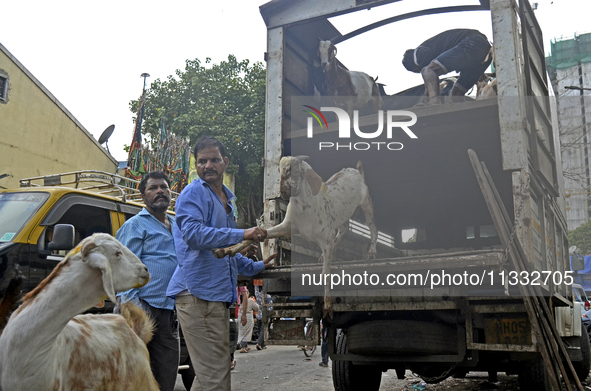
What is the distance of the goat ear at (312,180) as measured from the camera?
15.5ft

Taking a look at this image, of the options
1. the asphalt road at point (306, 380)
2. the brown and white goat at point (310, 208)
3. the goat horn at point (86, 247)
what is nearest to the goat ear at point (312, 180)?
the brown and white goat at point (310, 208)

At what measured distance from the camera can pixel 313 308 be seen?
15.2ft

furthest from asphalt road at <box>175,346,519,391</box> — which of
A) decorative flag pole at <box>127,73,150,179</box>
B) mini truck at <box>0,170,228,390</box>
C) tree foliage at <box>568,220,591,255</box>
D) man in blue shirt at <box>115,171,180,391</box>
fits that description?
tree foliage at <box>568,220,591,255</box>

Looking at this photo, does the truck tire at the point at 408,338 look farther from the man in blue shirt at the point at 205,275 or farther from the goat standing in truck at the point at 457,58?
the goat standing in truck at the point at 457,58

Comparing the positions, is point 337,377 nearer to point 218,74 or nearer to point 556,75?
point 218,74

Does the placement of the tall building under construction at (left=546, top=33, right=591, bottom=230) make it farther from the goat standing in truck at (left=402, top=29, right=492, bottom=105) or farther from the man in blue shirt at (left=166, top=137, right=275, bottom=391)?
the man in blue shirt at (left=166, top=137, right=275, bottom=391)

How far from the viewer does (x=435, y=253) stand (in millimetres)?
5688

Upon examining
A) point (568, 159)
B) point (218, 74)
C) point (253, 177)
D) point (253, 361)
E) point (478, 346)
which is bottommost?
point (253, 361)

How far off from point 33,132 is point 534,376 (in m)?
15.7

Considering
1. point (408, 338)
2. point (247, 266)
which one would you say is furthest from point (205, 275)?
point (408, 338)

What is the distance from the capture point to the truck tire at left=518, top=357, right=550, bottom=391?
16.5ft

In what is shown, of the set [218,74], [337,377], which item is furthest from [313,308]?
[218,74]

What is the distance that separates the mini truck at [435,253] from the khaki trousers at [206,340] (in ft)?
4.00

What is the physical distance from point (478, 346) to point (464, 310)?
27 cm
